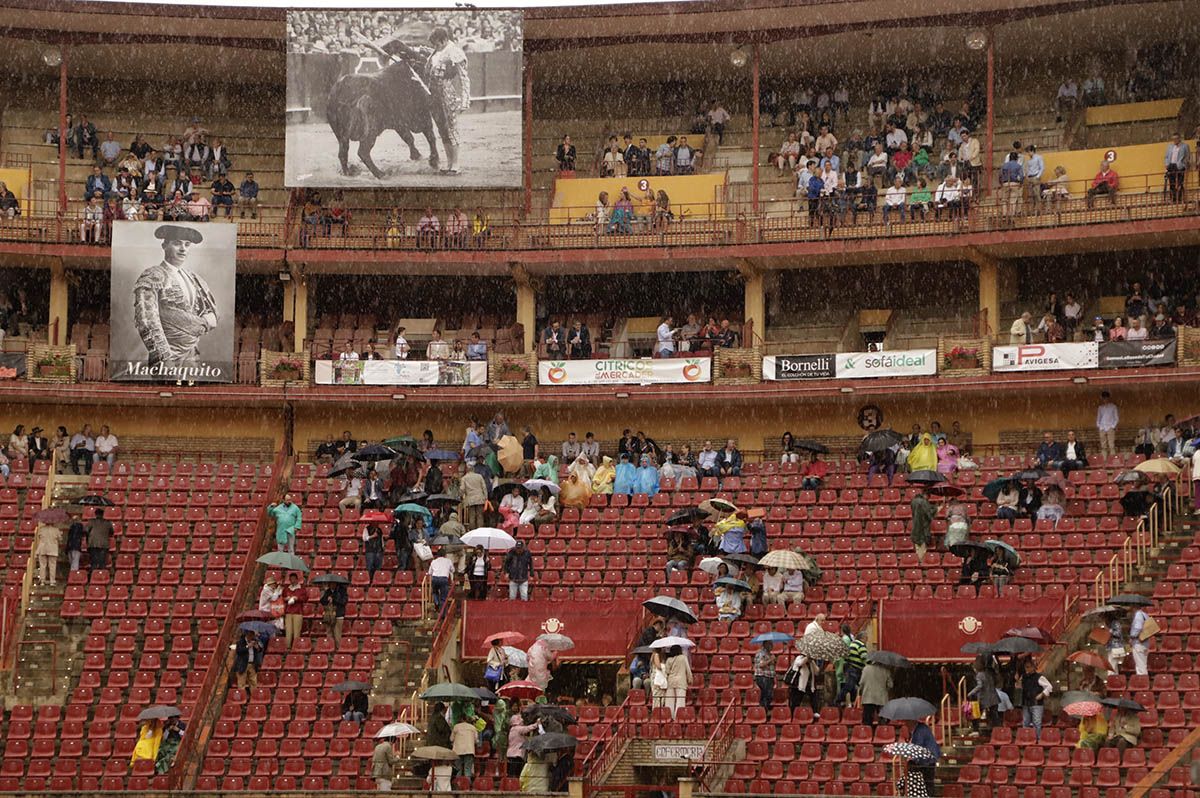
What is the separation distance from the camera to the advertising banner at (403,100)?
39594mm

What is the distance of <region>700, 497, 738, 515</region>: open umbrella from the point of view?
3117cm

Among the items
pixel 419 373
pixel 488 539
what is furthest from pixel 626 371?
pixel 488 539

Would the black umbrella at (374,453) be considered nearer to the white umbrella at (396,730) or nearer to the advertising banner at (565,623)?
the advertising banner at (565,623)

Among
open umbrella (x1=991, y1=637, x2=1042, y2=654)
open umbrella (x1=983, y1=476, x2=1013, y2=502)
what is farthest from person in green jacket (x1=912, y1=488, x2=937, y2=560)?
open umbrella (x1=991, y1=637, x2=1042, y2=654)

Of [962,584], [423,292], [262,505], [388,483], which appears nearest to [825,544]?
[962,584]

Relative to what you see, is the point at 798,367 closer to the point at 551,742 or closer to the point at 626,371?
the point at 626,371

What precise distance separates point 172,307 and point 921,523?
1554 centimetres

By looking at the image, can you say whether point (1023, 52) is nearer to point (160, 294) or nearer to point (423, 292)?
point (423, 292)

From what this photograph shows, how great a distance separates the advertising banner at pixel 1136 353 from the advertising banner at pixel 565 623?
10.7m

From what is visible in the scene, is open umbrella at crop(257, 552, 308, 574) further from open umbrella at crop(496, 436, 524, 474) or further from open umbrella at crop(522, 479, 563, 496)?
open umbrella at crop(496, 436, 524, 474)

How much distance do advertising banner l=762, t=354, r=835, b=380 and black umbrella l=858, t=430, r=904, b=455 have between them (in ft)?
11.6

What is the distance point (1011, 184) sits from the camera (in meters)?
37.4

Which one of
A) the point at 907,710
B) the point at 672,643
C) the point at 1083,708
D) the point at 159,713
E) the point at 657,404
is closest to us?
the point at 907,710

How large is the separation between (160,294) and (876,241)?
543 inches
